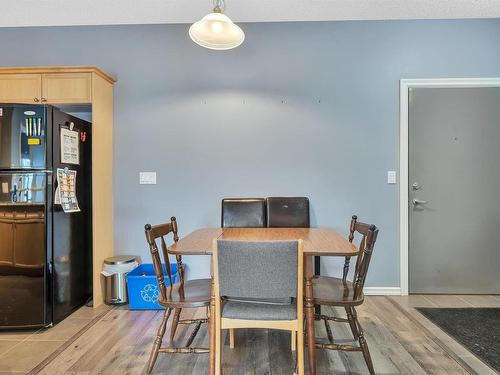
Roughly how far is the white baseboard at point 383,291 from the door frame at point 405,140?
5cm

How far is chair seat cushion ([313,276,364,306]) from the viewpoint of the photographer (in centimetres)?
155

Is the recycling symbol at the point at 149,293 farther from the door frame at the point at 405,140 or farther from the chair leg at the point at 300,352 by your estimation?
the door frame at the point at 405,140

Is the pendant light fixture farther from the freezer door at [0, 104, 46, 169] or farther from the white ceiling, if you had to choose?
the freezer door at [0, 104, 46, 169]

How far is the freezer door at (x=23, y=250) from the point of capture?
6.73 ft

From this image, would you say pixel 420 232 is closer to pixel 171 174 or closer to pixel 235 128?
pixel 235 128

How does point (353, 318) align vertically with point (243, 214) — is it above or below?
below

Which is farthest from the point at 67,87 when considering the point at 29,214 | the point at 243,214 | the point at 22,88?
the point at 243,214

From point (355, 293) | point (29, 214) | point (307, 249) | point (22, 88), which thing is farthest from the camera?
point (22, 88)

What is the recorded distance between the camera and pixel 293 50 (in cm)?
283

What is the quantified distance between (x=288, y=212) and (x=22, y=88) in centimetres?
247

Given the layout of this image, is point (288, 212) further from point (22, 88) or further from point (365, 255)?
point (22, 88)

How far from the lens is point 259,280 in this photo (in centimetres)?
132

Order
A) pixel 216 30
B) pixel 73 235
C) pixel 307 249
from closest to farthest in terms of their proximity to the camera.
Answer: pixel 307 249 < pixel 216 30 < pixel 73 235

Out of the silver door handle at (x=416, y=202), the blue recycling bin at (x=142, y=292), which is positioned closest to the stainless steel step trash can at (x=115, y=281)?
the blue recycling bin at (x=142, y=292)
